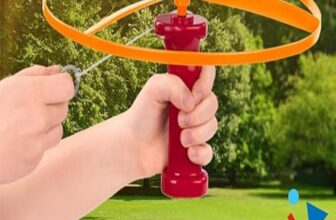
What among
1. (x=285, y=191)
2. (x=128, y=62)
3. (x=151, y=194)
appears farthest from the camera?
(x=285, y=191)

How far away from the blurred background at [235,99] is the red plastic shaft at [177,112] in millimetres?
706

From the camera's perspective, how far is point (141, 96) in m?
1.15

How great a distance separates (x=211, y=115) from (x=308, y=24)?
0.13m

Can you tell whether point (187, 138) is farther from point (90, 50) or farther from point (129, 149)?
point (90, 50)

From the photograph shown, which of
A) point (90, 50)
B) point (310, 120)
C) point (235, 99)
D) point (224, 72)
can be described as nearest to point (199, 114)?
point (90, 50)

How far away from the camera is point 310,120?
3.46 meters

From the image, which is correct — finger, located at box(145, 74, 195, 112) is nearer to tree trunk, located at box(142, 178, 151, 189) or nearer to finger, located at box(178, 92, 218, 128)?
finger, located at box(178, 92, 218, 128)

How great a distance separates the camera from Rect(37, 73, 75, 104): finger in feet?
3.46

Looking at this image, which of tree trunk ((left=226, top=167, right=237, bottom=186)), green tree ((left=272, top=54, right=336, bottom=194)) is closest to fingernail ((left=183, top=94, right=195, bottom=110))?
tree trunk ((left=226, top=167, right=237, bottom=186))

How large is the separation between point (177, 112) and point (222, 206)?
1.35 metres

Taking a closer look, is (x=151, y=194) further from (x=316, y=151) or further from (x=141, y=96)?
(x=316, y=151)

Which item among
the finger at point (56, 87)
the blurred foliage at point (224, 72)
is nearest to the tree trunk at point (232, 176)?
the blurred foliage at point (224, 72)

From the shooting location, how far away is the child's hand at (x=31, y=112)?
1062 millimetres

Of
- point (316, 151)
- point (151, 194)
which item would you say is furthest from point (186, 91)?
point (316, 151)
